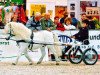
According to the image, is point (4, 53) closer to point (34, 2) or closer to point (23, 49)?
point (23, 49)

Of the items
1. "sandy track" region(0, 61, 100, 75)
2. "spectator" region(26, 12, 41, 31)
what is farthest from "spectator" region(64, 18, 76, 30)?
"sandy track" region(0, 61, 100, 75)

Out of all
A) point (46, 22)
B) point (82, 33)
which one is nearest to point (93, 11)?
point (82, 33)

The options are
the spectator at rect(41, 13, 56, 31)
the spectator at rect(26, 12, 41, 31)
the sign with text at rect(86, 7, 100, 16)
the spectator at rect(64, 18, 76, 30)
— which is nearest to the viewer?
the spectator at rect(26, 12, 41, 31)

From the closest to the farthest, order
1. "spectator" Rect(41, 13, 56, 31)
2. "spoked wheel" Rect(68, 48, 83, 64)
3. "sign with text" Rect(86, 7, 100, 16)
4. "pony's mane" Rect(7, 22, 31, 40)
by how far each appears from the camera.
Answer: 1. "pony's mane" Rect(7, 22, 31, 40)
2. "spoked wheel" Rect(68, 48, 83, 64)
3. "spectator" Rect(41, 13, 56, 31)
4. "sign with text" Rect(86, 7, 100, 16)

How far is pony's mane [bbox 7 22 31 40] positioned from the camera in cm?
2378

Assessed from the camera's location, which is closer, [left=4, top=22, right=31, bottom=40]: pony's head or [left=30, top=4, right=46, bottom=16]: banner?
[left=4, top=22, right=31, bottom=40]: pony's head

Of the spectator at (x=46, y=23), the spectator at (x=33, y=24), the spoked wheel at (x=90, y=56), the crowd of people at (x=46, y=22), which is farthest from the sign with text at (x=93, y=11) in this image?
the spoked wheel at (x=90, y=56)

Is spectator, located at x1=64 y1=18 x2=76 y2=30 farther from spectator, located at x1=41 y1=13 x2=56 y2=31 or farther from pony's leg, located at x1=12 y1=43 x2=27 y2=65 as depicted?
pony's leg, located at x1=12 y1=43 x2=27 y2=65

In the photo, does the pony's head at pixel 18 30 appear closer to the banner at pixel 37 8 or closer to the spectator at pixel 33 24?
the spectator at pixel 33 24

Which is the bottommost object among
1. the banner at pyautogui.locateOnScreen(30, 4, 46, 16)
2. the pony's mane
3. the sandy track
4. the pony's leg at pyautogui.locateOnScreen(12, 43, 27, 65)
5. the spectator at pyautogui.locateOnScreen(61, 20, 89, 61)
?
the sandy track

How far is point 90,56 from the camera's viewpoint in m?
24.8

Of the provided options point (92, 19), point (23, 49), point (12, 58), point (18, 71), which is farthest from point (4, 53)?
point (92, 19)

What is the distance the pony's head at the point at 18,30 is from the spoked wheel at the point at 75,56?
2.10 meters

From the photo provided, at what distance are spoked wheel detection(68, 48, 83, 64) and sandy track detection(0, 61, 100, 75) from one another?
26 cm
